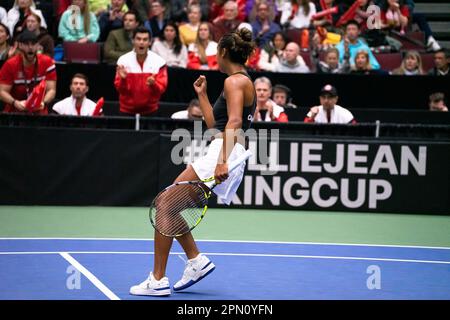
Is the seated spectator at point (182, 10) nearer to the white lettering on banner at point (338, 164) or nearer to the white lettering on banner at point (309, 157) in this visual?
the white lettering on banner at point (309, 157)

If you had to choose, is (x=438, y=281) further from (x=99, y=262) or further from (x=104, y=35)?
(x=104, y=35)

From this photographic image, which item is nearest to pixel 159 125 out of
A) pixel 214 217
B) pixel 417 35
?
pixel 214 217

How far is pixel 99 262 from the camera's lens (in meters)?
8.00

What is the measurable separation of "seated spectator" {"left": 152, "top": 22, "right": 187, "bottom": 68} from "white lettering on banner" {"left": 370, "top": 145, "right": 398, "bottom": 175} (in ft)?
11.5

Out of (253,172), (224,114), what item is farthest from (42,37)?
(224,114)

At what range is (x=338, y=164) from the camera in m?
11.4

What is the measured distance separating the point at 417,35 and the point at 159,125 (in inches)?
251

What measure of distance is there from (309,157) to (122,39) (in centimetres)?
388

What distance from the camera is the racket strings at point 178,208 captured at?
257 inches

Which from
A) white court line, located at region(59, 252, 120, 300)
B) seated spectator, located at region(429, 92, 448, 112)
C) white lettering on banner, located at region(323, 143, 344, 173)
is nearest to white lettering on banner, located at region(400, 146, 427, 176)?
white lettering on banner, located at region(323, 143, 344, 173)

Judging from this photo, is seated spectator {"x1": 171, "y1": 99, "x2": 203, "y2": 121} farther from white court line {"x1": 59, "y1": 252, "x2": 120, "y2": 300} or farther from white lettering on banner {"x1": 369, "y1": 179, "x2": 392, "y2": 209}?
white court line {"x1": 59, "y1": 252, "x2": 120, "y2": 300}

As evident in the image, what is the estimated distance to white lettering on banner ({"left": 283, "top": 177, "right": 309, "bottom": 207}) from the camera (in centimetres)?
1145

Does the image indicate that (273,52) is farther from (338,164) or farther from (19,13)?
(19,13)

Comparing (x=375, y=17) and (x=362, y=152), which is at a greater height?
(x=375, y=17)
